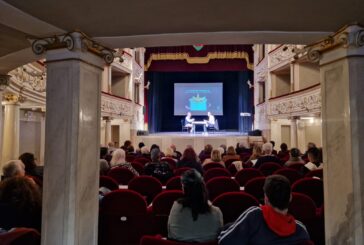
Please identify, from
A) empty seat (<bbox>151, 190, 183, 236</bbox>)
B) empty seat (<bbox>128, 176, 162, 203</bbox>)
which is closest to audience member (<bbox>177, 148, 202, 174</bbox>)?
empty seat (<bbox>128, 176, 162, 203</bbox>)

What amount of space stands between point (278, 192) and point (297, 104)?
34.1 feet

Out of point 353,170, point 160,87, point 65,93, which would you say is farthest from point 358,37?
point 160,87

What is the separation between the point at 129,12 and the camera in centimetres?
243

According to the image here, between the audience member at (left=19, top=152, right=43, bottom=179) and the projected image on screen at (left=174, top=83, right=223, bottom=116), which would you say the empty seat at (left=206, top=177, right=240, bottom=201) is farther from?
the projected image on screen at (left=174, top=83, right=223, bottom=116)

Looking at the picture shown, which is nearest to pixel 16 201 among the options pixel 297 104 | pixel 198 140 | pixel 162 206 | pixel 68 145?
pixel 68 145

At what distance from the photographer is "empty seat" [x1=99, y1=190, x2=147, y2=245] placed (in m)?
2.93

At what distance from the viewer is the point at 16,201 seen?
2.31 m

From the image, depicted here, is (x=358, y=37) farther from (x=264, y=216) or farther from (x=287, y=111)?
(x=287, y=111)

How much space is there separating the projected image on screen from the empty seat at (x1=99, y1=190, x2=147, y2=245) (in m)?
15.4

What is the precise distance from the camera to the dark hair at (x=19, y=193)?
232 centimetres

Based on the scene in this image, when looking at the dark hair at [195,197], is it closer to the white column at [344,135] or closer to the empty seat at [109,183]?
the white column at [344,135]

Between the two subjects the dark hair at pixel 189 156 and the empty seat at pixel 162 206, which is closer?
the empty seat at pixel 162 206

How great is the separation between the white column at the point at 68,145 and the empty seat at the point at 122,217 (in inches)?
9.5

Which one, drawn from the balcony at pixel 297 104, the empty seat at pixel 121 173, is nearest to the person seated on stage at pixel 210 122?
the balcony at pixel 297 104
